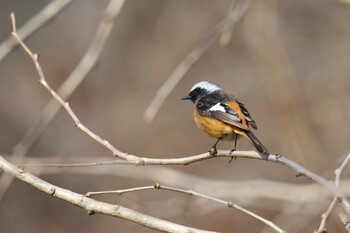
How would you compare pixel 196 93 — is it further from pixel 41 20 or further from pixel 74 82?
pixel 41 20

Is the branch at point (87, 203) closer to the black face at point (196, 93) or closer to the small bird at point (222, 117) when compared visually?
the small bird at point (222, 117)

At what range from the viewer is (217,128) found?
4352mm

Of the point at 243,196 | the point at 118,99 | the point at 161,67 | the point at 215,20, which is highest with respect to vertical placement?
the point at 215,20

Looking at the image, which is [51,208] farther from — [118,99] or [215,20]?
[215,20]

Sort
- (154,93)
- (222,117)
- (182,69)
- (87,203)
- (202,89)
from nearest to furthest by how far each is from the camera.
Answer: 1. (87,203)
2. (222,117)
3. (182,69)
4. (202,89)
5. (154,93)

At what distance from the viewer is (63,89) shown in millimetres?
4266

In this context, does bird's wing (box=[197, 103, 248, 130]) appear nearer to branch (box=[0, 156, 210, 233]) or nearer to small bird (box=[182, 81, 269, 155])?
small bird (box=[182, 81, 269, 155])

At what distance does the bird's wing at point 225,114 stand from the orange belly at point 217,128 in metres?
0.03

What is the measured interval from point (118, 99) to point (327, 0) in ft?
12.8

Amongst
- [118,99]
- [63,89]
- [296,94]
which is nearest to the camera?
[63,89]

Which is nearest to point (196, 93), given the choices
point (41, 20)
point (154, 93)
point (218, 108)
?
point (218, 108)

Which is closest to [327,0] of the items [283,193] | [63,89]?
[283,193]

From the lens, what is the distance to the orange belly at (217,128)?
431 cm

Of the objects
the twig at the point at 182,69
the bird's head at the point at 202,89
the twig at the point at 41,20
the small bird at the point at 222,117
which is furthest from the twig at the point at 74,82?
the bird's head at the point at 202,89
